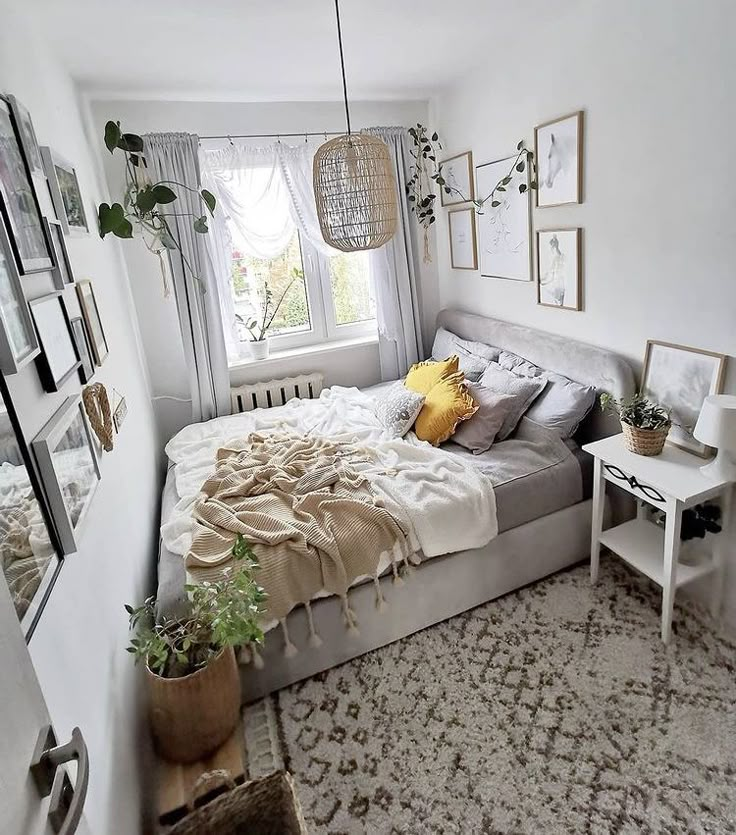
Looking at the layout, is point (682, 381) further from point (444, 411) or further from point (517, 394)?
point (444, 411)

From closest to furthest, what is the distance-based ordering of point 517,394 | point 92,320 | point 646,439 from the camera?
1. point 92,320
2. point 646,439
3. point 517,394

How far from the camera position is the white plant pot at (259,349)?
11.5 ft

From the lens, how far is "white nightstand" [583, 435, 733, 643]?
1894mm

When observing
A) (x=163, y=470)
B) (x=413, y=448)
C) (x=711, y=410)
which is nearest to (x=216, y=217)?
(x=163, y=470)

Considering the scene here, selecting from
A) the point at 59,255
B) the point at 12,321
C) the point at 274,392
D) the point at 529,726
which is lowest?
the point at 529,726

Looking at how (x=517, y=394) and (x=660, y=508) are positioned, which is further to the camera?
(x=517, y=394)

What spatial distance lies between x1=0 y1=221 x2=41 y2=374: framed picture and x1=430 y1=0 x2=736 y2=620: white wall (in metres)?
2.15

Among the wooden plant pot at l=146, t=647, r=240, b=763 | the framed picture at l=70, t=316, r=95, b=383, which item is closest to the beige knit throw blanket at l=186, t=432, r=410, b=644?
the wooden plant pot at l=146, t=647, r=240, b=763

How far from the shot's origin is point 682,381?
2.09 m

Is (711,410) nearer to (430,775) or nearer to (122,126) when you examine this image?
(430,775)

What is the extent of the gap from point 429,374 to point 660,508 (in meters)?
1.38

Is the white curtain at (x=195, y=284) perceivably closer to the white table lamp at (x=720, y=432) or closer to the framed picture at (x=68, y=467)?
the framed picture at (x=68, y=467)

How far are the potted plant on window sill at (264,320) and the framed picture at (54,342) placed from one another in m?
1.93

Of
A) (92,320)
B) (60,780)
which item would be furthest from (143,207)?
(60,780)
